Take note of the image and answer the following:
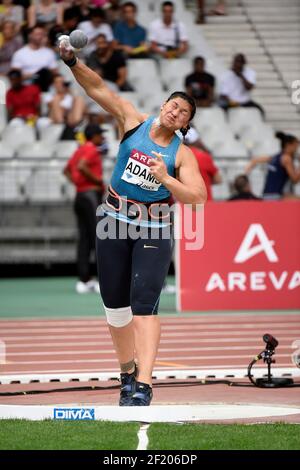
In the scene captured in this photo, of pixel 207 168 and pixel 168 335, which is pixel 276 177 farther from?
pixel 168 335

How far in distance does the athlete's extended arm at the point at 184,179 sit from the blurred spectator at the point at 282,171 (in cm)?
973

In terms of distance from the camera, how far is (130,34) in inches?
966

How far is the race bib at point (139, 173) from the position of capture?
938 cm

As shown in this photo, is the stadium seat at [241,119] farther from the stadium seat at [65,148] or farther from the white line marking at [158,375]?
the white line marking at [158,375]

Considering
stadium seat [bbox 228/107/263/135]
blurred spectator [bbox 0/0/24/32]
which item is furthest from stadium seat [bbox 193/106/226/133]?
blurred spectator [bbox 0/0/24/32]

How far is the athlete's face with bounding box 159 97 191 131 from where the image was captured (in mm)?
9398

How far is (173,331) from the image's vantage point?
49.2ft

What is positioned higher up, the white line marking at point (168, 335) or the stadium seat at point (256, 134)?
the white line marking at point (168, 335)

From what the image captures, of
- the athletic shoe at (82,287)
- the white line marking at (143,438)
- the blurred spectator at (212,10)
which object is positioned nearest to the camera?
the white line marking at (143,438)

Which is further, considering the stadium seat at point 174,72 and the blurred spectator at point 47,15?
the stadium seat at point 174,72

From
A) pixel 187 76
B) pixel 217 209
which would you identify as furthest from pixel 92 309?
pixel 187 76

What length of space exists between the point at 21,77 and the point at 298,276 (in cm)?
702

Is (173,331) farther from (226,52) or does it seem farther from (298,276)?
(226,52)

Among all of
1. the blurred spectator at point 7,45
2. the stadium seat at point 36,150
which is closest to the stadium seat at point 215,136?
the stadium seat at point 36,150
